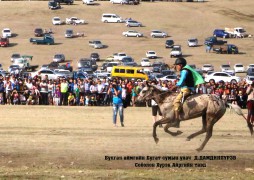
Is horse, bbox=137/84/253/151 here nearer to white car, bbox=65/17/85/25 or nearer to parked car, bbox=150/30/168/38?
parked car, bbox=150/30/168/38

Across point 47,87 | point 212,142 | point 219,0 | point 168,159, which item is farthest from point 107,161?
point 219,0

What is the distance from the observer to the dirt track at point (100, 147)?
54.3 ft

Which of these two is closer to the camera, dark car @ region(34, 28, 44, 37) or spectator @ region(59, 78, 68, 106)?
spectator @ region(59, 78, 68, 106)

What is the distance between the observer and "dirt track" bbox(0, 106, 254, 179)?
16562 millimetres

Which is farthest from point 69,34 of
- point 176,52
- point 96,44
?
point 176,52

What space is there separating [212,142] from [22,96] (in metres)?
18.2

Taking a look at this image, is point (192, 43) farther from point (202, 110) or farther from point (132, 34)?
point (202, 110)

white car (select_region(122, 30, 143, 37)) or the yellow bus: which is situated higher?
the yellow bus

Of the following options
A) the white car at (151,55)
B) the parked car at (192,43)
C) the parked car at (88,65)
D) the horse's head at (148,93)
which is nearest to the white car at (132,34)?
→ the parked car at (192,43)

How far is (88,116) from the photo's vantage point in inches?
1251

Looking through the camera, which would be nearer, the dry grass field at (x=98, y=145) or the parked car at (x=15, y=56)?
the dry grass field at (x=98, y=145)

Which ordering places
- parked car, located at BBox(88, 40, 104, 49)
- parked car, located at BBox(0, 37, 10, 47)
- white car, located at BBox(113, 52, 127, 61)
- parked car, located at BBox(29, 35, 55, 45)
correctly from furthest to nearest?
parked car, located at BBox(29, 35, 55, 45) < parked car, located at BBox(88, 40, 104, 49) < parked car, located at BBox(0, 37, 10, 47) < white car, located at BBox(113, 52, 127, 61)

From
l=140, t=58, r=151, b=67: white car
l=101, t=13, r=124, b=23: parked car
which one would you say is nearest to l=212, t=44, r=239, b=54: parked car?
l=140, t=58, r=151, b=67: white car

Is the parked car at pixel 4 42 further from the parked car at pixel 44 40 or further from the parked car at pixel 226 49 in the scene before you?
the parked car at pixel 226 49
